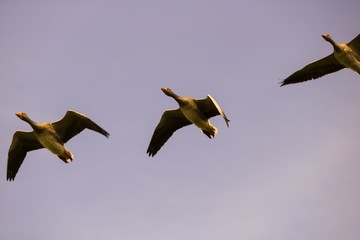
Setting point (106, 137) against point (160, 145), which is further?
point (160, 145)

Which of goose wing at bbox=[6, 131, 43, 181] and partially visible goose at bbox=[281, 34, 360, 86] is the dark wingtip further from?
partially visible goose at bbox=[281, 34, 360, 86]

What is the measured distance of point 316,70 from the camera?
83.6 feet

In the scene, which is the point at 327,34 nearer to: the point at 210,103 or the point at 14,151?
the point at 210,103

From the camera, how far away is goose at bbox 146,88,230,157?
22875mm

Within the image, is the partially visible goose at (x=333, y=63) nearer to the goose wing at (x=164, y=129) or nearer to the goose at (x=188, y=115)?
the goose at (x=188, y=115)

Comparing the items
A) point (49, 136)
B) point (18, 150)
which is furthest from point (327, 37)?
point (18, 150)

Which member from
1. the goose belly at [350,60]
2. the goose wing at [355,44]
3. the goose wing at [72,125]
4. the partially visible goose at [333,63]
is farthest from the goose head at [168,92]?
the goose wing at [355,44]

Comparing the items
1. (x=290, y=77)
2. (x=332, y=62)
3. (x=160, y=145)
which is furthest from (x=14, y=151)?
(x=332, y=62)

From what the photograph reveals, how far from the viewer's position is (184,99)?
2297 cm

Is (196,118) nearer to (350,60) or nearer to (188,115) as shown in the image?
(188,115)

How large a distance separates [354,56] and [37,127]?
12.6 metres

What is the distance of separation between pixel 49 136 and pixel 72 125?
1049 mm

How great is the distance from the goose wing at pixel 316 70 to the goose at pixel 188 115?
4.55 metres

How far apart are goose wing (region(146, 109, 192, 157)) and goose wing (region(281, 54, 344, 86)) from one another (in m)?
5.06
